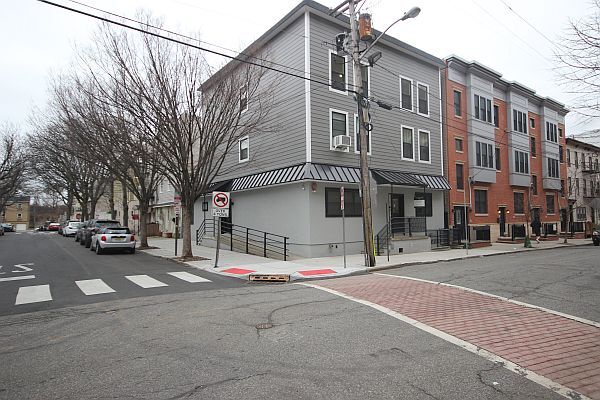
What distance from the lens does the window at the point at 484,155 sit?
27250mm

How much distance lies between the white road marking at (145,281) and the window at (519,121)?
3050cm

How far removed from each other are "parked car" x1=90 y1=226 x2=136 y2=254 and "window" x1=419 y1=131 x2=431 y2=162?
1651 cm

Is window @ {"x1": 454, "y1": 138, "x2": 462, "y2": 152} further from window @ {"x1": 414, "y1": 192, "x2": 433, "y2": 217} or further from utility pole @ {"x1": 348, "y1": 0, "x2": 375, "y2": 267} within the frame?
utility pole @ {"x1": 348, "y1": 0, "x2": 375, "y2": 267}

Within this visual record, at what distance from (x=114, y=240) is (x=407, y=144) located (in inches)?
640

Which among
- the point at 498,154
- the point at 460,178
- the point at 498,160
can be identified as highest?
the point at 498,154

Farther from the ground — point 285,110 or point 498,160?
point 285,110

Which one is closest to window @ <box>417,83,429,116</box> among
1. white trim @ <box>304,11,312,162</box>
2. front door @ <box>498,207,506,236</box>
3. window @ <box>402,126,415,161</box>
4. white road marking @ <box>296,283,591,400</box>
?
window @ <box>402,126,415,161</box>

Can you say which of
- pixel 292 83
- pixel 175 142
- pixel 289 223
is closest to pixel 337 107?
pixel 292 83

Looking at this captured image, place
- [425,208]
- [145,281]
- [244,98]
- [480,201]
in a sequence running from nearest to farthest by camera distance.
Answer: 1. [145,281]
2. [244,98]
3. [425,208]
4. [480,201]

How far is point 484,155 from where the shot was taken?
28.0m

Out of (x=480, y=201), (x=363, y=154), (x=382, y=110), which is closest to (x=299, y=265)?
(x=363, y=154)

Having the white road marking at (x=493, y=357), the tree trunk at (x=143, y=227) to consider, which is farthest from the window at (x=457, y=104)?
the white road marking at (x=493, y=357)

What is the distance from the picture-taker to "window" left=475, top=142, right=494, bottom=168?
2725cm

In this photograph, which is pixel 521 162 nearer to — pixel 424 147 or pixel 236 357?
pixel 424 147
